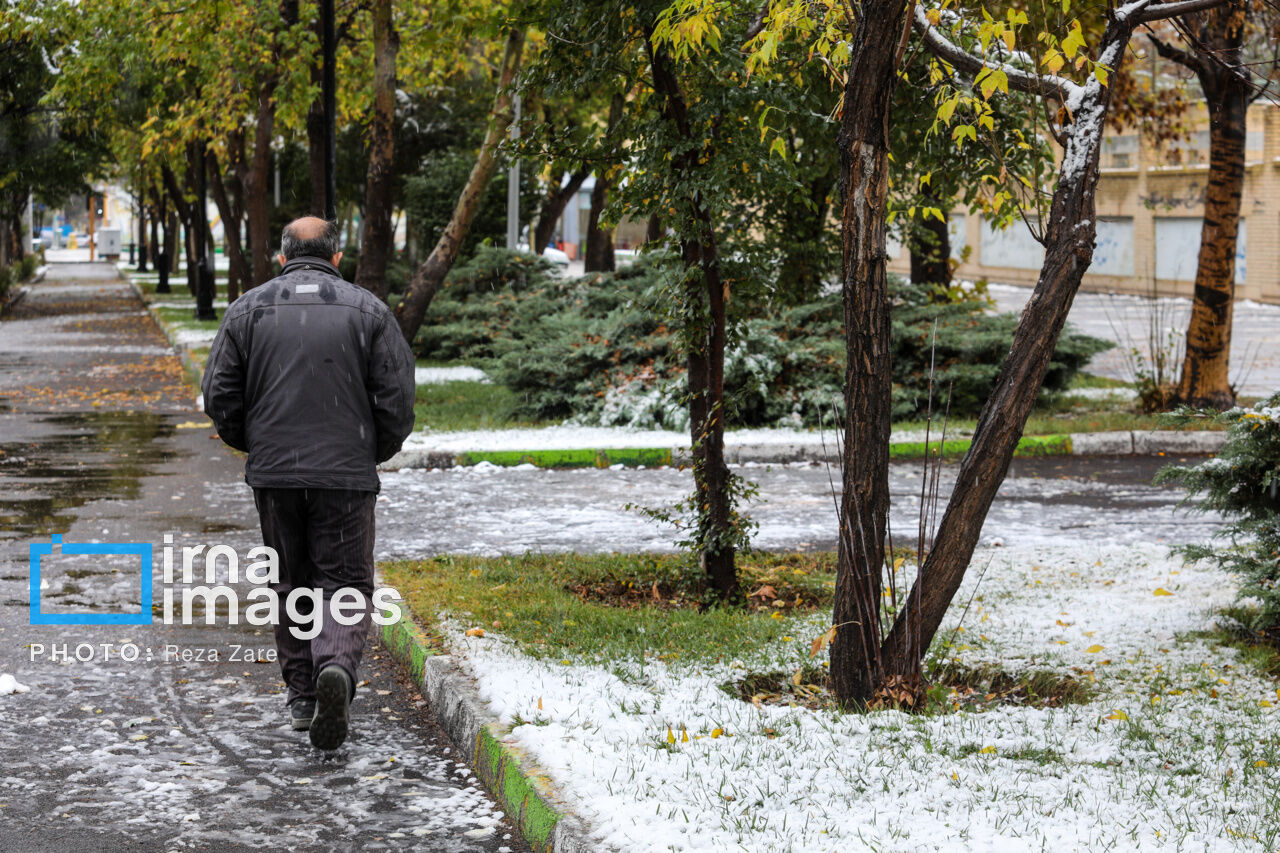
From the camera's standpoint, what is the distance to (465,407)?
1631 centimetres

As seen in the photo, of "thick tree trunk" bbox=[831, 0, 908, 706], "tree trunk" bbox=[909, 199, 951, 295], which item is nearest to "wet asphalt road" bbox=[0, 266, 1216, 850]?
"thick tree trunk" bbox=[831, 0, 908, 706]

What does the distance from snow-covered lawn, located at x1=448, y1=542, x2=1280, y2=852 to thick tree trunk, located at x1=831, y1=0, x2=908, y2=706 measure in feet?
1.52

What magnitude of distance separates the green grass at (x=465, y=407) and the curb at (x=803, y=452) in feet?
3.58

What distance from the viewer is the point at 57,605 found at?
7.55 metres

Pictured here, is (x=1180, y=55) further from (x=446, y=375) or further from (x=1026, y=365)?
(x=446, y=375)

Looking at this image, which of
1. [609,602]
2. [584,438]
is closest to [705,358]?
[609,602]

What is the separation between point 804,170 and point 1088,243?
2882mm

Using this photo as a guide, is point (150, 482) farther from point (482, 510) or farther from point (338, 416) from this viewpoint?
point (338, 416)

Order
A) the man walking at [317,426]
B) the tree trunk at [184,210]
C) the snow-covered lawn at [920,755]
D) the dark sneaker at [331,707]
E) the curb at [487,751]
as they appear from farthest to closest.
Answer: the tree trunk at [184,210]
the man walking at [317,426]
the dark sneaker at [331,707]
the curb at [487,751]
the snow-covered lawn at [920,755]

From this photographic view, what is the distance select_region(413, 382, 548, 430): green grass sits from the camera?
14766 mm

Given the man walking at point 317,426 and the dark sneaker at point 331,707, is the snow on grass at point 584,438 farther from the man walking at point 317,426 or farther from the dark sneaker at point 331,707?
the dark sneaker at point 331,707

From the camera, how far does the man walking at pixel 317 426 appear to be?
5.20 m

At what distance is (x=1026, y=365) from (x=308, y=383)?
2.63 m

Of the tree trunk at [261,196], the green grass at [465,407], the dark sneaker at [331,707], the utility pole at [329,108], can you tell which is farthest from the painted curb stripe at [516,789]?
the tree trunk at [261,196]
